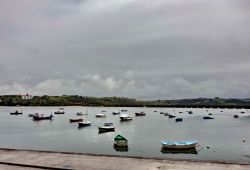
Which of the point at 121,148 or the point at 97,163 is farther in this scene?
the point at 121,148

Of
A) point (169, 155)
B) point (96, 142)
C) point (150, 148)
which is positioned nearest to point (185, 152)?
point (169, 155)

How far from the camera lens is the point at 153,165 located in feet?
76.5

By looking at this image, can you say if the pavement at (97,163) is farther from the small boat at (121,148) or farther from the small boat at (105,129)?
the small boat at (105,129)

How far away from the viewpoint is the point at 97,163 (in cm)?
2453

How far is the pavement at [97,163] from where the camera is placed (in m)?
22.7

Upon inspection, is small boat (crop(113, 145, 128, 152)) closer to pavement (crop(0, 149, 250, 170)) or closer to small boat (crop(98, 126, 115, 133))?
pavement (crop(0, 149, 250, 170))

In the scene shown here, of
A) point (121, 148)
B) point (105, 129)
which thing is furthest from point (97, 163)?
point (105, 129)

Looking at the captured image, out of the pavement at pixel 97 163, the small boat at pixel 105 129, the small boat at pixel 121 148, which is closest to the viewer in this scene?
the pavement at pixel 97 163

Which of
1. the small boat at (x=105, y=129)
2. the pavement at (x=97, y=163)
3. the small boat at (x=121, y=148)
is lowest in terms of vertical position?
the small boat at (x=121, y=148)

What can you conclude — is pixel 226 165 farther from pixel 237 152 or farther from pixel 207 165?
pixel 237 152

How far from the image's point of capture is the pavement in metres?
22.7

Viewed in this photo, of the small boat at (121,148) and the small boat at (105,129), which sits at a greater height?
the small boat at (105,129)

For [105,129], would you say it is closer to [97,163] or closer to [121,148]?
[121,148]

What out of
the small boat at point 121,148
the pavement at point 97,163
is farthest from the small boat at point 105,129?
the pavement at point 97,163
